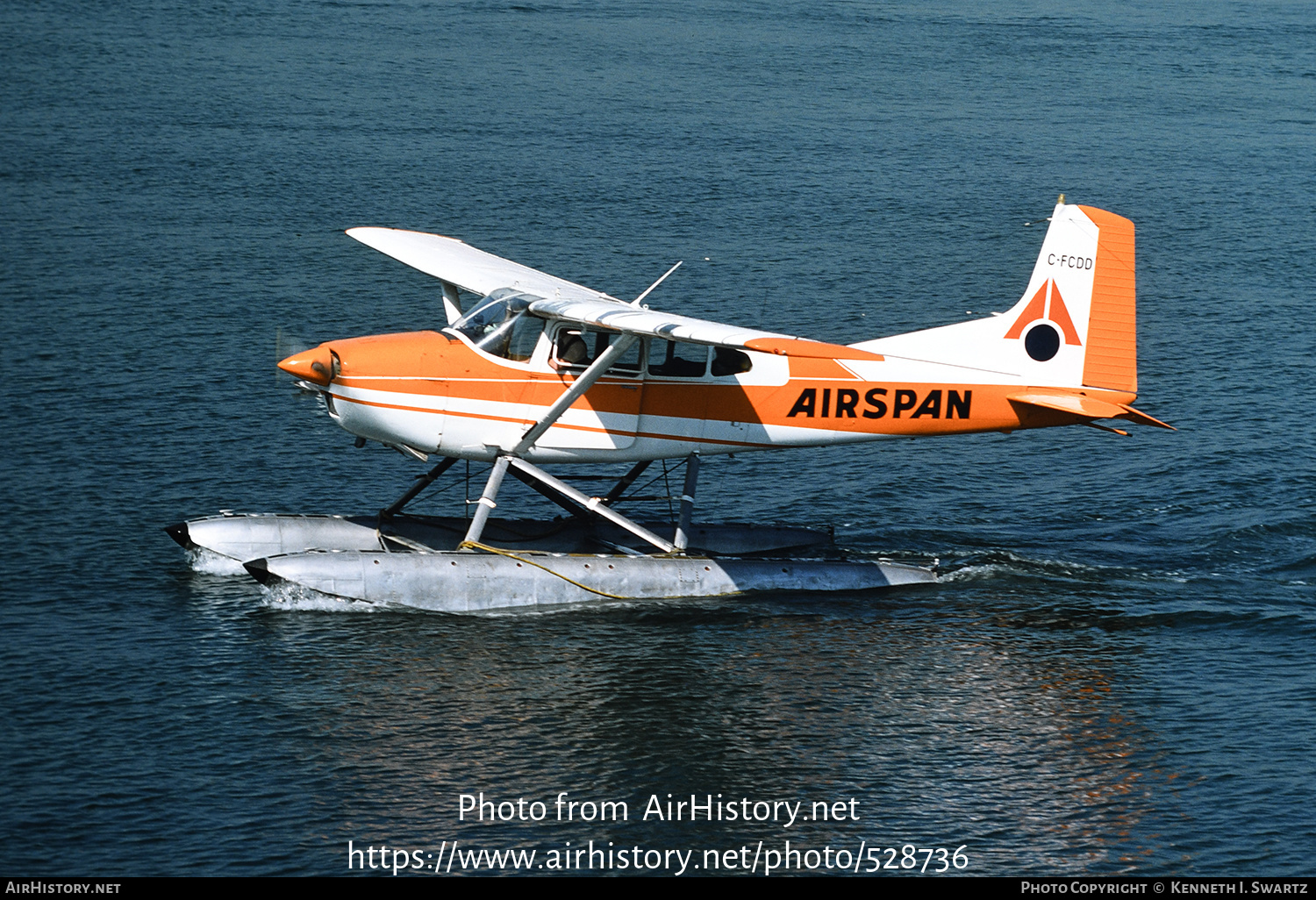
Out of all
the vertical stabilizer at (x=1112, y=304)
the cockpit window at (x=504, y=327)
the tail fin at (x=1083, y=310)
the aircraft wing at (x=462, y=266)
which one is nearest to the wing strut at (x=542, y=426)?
the cockpit window at (x=504, y=327)

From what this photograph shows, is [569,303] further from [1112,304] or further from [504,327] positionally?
[1112,304]

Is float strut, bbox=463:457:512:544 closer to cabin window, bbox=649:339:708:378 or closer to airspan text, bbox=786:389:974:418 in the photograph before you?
cabin window, bbox=649:339:708:378

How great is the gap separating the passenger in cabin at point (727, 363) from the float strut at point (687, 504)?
4.28ft

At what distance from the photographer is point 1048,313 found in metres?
22.1

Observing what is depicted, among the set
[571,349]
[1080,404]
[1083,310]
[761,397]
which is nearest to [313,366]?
[571,349]

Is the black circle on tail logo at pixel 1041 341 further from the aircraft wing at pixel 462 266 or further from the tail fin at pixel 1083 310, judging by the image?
the aircraft wing at pixel 462 266

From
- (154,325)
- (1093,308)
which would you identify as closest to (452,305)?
(1093,308)

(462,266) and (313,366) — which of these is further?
(462,266)

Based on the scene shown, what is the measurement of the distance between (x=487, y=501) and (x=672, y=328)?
382 cm

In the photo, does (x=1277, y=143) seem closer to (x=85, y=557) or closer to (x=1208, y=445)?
(x=1208, y=445)

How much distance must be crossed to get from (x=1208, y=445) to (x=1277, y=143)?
33503 mm

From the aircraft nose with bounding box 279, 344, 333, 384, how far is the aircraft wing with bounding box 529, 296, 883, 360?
2869 mm
